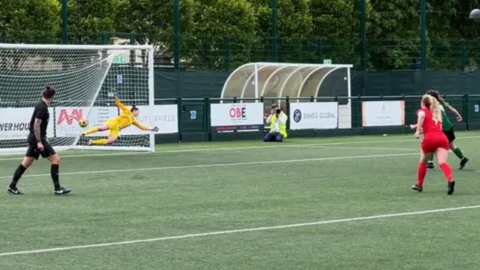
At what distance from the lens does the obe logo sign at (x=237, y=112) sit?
36.2 meters

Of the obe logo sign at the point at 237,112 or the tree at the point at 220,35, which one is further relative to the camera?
the tree at the point at 220,35

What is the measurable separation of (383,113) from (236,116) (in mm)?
6954

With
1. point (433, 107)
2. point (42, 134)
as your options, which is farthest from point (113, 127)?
point (433, 107)

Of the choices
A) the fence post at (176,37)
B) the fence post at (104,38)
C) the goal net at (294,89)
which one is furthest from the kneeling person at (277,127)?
the fence post at (104,38)

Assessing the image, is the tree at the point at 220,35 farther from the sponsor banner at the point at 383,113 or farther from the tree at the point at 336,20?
the sponsor banner at the point at 383,113

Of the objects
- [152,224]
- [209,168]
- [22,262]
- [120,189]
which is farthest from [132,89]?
[22,262]

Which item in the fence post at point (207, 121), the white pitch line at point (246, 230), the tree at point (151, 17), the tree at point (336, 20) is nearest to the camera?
the white pitch line at point (246, 230)

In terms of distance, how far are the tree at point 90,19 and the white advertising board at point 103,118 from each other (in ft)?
13.5

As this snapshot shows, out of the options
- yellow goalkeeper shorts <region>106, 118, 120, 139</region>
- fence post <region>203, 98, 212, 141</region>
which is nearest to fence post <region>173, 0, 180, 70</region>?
fence post <region>203, 98, 212, 141</region>

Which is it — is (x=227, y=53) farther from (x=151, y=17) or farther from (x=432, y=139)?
(x=432, y=139)

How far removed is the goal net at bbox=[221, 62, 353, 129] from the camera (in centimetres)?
3812

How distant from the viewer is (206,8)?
1715 inches

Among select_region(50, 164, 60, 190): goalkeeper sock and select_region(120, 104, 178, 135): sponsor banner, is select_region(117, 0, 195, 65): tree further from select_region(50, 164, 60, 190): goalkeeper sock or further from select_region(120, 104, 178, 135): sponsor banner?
select_region(50, 164, 60, 190): goalkeeper sock

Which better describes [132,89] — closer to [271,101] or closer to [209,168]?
[271,101]
